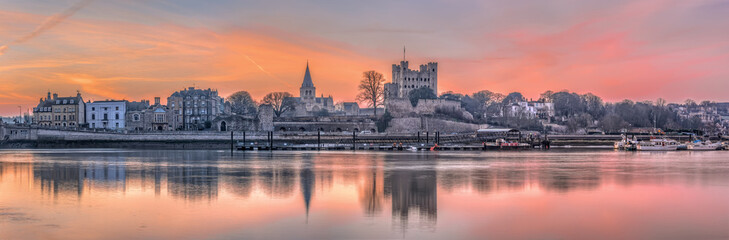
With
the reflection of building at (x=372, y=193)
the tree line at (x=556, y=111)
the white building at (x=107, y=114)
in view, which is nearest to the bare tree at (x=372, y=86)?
the tree line at (x=556, y=111)

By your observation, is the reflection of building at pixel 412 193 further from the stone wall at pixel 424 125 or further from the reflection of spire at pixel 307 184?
the stone wall at pixel 424 125

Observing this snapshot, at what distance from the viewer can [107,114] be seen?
66.2 m

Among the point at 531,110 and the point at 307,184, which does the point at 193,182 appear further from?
the point at 531,110

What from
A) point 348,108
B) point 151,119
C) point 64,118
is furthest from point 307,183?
point 348,108

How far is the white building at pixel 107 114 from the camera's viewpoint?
6594 centimetres

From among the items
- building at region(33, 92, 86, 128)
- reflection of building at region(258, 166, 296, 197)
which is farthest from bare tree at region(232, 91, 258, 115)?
reflection of building at region(258, 166, 296, 197)

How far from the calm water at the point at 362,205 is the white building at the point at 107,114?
43902 mm

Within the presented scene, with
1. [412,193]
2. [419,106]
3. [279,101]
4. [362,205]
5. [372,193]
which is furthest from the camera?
[279,101]

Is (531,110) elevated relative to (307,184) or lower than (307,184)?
elevated

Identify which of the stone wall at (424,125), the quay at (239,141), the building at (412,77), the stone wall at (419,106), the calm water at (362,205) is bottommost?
the calm water at (362,205)

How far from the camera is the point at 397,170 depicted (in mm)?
25219

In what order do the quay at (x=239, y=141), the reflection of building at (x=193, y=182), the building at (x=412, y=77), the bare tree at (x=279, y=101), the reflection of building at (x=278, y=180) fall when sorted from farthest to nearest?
the building at (x=412, y=77)
the bare tree at (x=279, y=101)
the quay at (x=239, y=141)
the reflection of building at (x=278, y=180)
the reflection of building at (x=193, y=182)

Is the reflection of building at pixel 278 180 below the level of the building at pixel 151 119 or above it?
below

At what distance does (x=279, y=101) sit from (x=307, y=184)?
6479 centimetres
